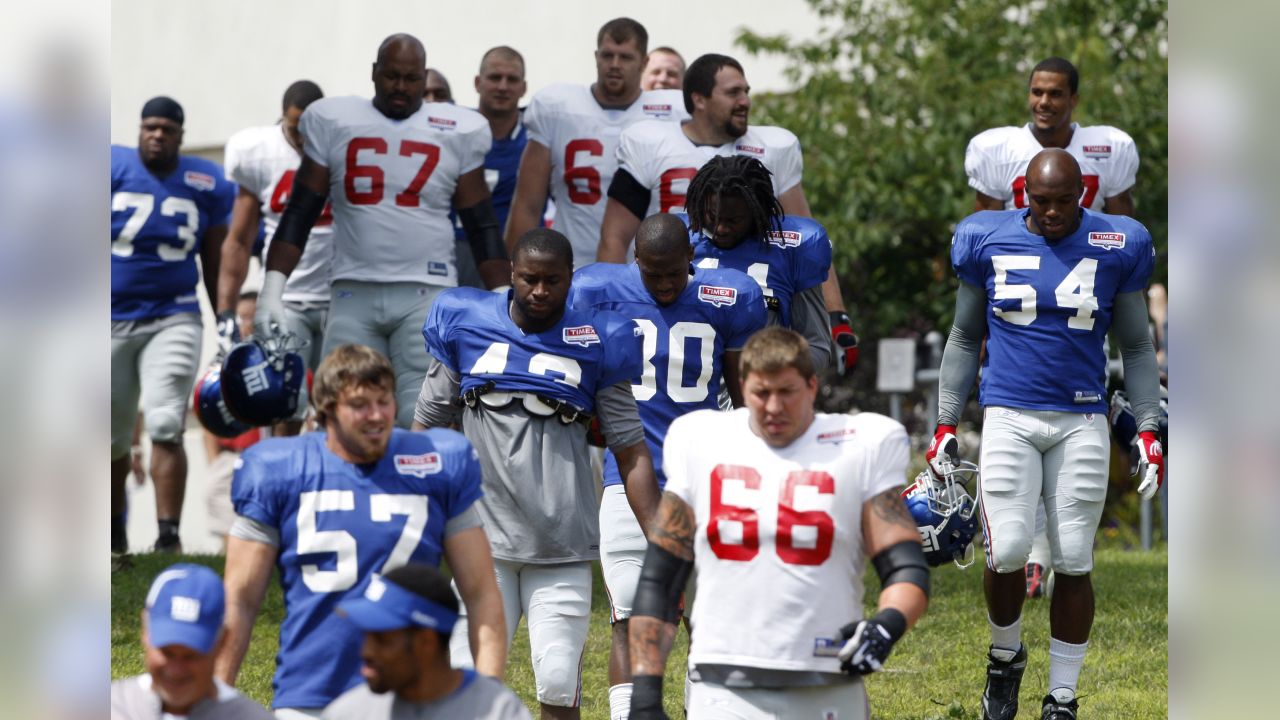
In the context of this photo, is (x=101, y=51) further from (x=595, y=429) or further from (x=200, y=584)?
(x=595, y=429)

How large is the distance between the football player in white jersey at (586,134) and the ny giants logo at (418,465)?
3.74 m

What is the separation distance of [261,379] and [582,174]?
1.78 m

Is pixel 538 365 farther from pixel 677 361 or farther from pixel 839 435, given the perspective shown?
pixel 839 435

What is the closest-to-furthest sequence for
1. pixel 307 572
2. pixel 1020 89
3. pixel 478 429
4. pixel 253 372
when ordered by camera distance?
pixel 307 572 < pixel 478 429 < pixel 253 372 < pixel 1020 89

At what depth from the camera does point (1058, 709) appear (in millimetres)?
6316

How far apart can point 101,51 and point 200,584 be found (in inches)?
52.0

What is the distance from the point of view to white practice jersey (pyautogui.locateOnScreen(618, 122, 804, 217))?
7.41 m

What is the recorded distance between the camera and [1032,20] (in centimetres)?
1432

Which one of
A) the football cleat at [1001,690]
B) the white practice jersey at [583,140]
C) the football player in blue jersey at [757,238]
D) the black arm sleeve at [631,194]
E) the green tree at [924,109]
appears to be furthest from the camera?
the green tree at [924,109]

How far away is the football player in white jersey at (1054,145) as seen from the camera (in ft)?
26.0

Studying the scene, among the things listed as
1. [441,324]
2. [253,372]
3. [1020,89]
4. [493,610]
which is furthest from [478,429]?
[1020,89]

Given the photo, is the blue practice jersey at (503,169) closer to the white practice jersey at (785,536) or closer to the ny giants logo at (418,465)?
the ny giants logo at (418,465)

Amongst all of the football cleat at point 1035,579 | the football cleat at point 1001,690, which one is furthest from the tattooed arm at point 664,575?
the football cleat at point 1035,579

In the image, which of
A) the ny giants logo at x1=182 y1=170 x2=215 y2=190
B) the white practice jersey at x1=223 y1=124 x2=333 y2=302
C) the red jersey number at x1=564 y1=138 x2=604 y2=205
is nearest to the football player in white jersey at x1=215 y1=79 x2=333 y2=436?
the white practice jersey at x1=223 y1=124 x2=333 y2=302
